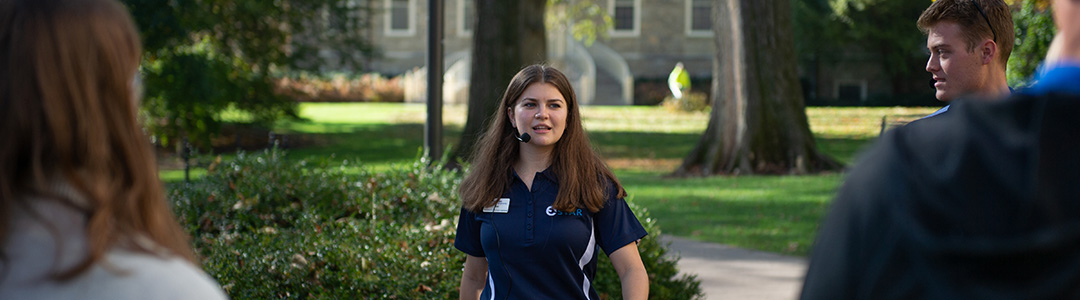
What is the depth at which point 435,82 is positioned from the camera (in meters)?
8.16

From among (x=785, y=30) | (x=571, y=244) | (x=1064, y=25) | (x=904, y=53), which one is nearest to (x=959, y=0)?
(x=571, y=244)

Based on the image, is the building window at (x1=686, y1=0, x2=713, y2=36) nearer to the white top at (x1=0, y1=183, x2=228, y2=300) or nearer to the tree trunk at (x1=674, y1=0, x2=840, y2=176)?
the tree trunk at (x1=674, y1=0, x2=840, y2=176)

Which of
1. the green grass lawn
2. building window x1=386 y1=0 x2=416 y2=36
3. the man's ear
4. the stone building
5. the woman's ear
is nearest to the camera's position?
the man's ear

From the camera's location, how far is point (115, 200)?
1373 millimetres

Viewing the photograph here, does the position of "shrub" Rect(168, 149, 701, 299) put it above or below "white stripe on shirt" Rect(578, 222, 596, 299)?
below

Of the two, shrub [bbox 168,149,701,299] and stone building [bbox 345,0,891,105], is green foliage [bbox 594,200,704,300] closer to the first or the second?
shrub [bbox 168,149,701,299]

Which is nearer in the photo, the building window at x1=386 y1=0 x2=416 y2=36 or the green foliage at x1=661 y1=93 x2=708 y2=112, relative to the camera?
the green foliage at x1=661 y1=93 x2=708 y2=112

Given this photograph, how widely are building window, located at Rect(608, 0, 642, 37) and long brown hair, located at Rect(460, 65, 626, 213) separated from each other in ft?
144

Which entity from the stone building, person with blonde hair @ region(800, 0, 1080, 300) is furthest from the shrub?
the stone building

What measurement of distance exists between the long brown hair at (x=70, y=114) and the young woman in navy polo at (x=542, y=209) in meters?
1.94

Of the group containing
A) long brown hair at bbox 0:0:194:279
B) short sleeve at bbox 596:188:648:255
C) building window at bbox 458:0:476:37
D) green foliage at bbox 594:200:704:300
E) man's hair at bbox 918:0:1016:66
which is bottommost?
green foliage at bbox 594:200:704:300

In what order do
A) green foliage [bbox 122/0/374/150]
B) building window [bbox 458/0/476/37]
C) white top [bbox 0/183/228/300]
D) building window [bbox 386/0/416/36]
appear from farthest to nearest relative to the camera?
1. building window [bbox 386/0/416/36]
2. building window [bbox 458/0/476/37]
3. green foliage [bbox 122/0/374/150]
4. white top [bbox 0/183/228/300]

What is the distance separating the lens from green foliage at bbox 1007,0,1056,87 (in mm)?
10555

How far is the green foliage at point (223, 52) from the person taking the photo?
58.3 ft
